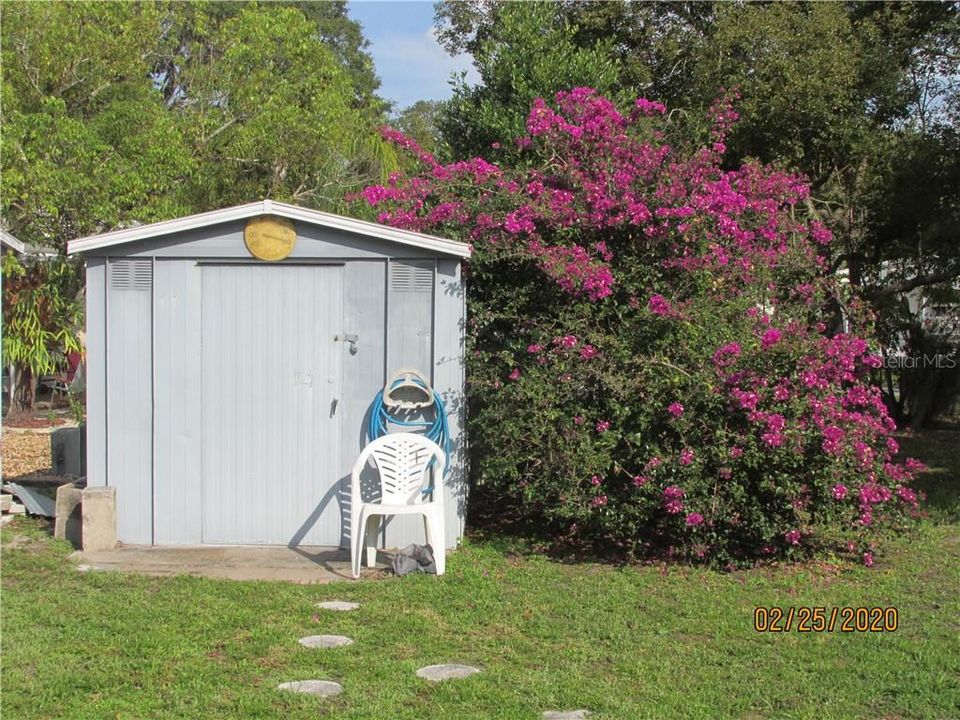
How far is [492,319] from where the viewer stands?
23.1ft

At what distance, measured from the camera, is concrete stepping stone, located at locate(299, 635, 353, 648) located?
4867 mm

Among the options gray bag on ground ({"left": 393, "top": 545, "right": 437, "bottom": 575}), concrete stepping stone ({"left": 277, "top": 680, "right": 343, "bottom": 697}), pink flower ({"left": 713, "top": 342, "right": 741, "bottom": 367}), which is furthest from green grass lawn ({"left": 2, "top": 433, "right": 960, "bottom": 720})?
pink flower ({"left": 713, "top": 342, "right": 741, "bottom": 367})

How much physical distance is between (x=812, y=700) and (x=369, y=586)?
2.78 m

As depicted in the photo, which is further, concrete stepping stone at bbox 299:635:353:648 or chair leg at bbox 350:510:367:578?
chair leg at bbox 350:510:367:578

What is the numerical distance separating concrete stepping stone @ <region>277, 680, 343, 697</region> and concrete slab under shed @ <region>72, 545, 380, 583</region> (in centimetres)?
179

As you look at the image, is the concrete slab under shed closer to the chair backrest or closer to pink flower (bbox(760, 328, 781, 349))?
the chair backrest

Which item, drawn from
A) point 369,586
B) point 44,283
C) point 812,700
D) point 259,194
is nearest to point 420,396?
point 369,586

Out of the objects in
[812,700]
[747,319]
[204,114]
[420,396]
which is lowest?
[812,700]

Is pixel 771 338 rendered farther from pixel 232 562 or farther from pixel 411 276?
pixel 232 562

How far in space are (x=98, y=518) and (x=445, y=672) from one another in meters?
3.41

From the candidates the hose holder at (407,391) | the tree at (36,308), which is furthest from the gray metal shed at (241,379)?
the tree at (36,308)

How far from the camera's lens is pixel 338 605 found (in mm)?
5566

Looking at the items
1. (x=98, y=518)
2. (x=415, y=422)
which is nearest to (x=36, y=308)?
(x=98, y=518)

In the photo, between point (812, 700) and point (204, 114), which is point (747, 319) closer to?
point (812, 700)
